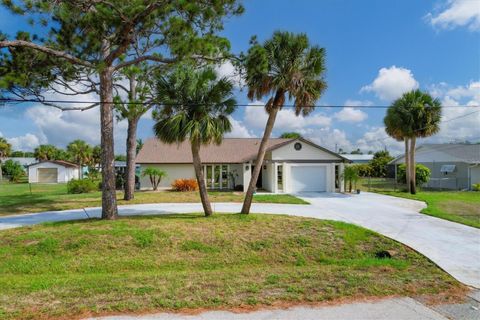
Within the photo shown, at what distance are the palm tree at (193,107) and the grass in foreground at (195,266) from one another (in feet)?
9.78

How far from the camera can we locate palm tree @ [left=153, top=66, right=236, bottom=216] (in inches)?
435

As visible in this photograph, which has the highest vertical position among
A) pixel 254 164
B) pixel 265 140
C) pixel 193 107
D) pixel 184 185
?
pixel 193 107

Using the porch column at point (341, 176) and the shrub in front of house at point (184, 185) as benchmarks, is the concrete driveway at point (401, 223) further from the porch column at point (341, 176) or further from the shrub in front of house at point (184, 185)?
the shrub in front of house at point (184, 185)

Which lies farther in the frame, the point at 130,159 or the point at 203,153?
the point at 203,153

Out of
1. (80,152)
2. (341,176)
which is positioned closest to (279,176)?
(341,176)

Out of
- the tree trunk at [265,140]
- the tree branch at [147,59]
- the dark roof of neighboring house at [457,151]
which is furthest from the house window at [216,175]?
the dark roof of neighboring house at [457,151]

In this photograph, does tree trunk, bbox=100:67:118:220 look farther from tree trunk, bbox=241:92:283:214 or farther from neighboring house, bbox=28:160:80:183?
neighboring house, bbox=28:160:80:183

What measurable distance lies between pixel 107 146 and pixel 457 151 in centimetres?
3145

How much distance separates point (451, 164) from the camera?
1136 inches

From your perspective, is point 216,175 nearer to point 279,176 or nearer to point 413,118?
point 279,176

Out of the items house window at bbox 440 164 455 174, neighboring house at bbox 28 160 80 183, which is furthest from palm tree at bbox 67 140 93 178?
house window at bbox 440 164 455 174

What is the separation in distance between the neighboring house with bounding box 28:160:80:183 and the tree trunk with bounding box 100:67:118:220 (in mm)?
36710

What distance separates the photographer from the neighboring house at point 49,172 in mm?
42594

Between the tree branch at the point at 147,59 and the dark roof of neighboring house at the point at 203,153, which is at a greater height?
the tree branch at the point at 147,59
